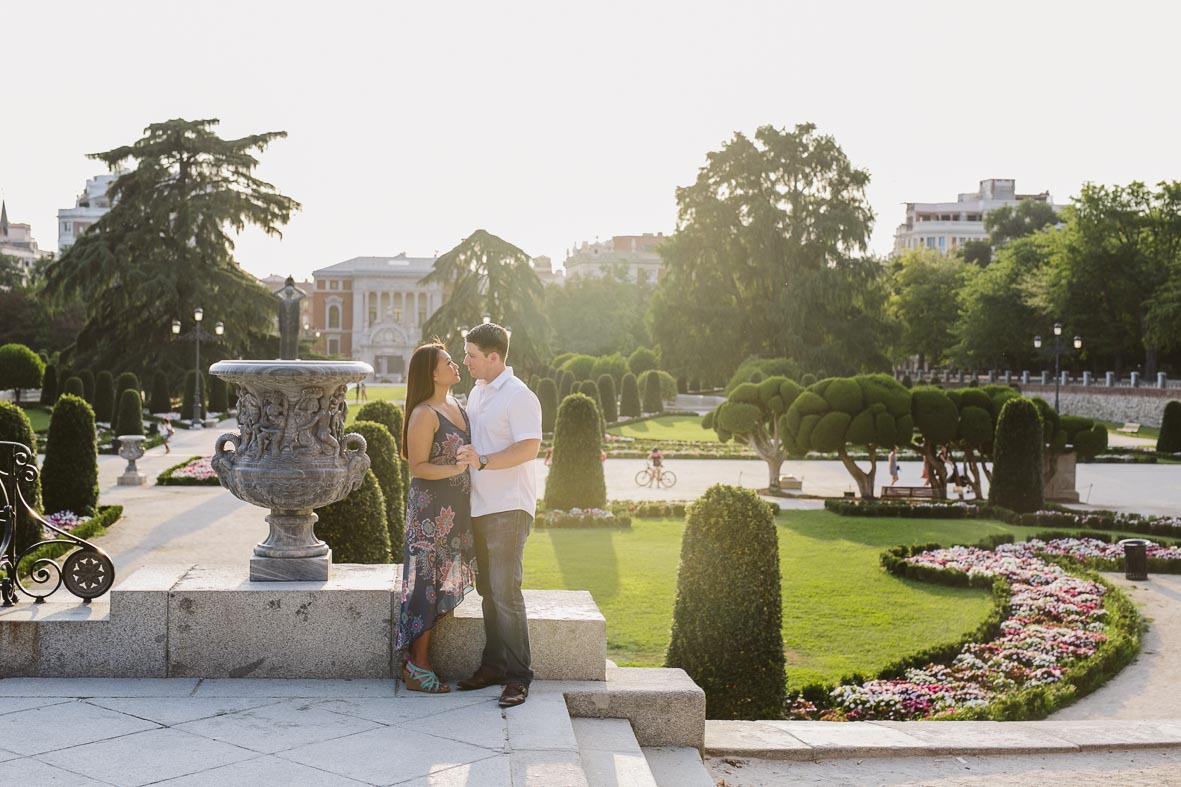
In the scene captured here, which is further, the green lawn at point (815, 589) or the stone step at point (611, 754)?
the green lawn at point (815, 589)

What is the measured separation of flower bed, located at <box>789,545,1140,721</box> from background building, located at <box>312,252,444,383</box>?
87641 millimetres

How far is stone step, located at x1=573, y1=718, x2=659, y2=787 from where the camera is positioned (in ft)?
13.4

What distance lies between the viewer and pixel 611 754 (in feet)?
14.3

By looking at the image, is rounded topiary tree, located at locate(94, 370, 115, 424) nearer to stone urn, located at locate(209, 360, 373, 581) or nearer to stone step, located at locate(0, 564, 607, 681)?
stone step, located at locate(0, 564, 607, 681)

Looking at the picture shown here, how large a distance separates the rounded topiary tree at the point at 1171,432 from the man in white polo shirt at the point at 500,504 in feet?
90.0

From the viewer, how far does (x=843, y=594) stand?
10336mm

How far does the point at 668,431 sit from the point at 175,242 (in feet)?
56.7

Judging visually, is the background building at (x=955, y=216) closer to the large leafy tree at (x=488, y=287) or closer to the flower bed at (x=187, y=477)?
the large leafy tree at (x=488, y=287)

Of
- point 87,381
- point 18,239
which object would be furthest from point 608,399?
point 18,239

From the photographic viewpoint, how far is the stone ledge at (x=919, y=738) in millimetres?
5125

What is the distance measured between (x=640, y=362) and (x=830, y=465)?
25355mm

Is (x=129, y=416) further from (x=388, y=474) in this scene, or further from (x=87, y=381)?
(x=388, y=474)

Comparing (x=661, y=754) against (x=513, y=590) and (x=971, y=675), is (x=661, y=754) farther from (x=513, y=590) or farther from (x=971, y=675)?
(x=971, y=675)

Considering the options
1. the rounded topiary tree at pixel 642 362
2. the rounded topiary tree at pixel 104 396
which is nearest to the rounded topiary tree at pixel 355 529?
the rounded topiary tree at pixel 104 396
